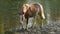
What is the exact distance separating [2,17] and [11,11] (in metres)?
0.14

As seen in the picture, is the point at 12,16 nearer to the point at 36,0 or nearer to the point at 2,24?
the point at 2,24

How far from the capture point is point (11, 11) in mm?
1696

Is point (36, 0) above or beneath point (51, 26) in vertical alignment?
above

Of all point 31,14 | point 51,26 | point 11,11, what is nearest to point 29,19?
point 31,14

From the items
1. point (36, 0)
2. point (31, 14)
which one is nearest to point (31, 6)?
point (31, 14)

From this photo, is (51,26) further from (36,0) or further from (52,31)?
(36,0)

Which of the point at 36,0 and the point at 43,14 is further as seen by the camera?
the point at 36,0

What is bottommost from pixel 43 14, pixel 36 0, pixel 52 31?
pixel 52 31

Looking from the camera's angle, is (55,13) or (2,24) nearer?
(2,24)

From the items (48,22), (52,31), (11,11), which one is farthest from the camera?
(11,11)

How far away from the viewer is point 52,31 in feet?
4.52

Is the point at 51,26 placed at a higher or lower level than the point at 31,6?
lower

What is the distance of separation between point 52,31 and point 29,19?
0.18 meters

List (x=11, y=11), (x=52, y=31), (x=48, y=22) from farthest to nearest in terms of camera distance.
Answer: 1. (x=11, y=11)
2. (x=48, y=22)
3. (x=52, y=31)
